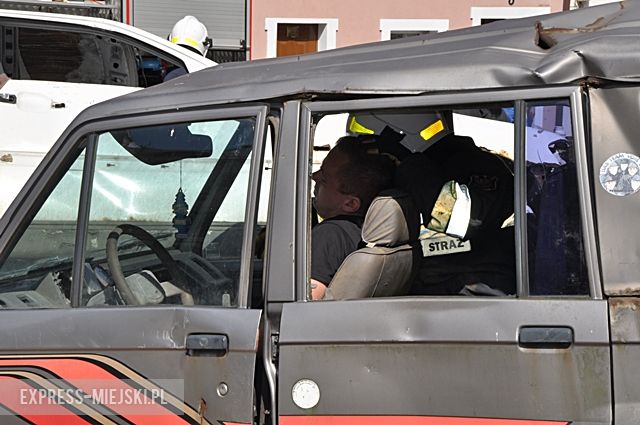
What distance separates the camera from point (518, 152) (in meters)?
2.58

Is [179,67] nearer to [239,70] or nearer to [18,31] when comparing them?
[18,31]

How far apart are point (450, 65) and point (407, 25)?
43.4ft

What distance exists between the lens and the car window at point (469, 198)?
2.53m

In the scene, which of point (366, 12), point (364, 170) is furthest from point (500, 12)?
point (364, 170)

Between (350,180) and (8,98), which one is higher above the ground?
(8,98)

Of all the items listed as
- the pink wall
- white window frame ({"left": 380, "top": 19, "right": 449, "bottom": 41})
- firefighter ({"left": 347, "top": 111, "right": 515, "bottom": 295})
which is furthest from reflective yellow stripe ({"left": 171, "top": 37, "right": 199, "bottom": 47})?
firefighter ({"left": 347, "top": 111, "right": 515, "bottom": 295})

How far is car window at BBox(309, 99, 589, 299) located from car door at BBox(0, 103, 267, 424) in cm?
31

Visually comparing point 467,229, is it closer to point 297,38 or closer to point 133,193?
point 133,193

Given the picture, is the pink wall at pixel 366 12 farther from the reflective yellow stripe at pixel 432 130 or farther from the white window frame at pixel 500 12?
the reflective yellow stripe at pixel 432 130

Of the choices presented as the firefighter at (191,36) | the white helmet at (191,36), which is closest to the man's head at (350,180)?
the firefighter at (191,36)

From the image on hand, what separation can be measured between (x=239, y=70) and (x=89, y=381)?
104 centimetres

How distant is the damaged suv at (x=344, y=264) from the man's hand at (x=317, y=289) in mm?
58

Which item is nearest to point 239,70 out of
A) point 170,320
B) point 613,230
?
point 170,320

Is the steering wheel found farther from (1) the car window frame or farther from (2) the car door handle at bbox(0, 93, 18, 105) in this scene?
(2) the car door handle at bbox(0, 93, 18, 105)
